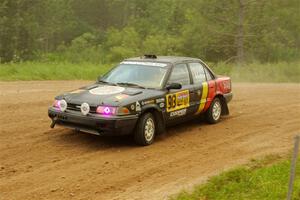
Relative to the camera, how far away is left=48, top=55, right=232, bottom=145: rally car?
837 cm

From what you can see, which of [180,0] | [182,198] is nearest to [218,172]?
[182,198]

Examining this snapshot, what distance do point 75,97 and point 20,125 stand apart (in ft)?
5.85

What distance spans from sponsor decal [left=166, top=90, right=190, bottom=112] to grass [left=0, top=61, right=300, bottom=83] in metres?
9.40

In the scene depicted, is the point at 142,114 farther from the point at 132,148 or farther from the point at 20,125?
the point at 20,125

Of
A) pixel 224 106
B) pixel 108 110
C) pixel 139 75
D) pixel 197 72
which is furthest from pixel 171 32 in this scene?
pixel 108 110

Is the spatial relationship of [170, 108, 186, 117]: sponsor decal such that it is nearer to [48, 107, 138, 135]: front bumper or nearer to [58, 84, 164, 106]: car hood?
[58, 84, 164, 106]: car hood

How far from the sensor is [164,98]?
9.23m

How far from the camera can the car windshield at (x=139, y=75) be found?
948 cm

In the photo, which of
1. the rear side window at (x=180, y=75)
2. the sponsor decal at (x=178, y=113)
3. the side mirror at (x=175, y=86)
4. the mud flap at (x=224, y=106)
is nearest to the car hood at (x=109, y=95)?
the side mirror at (x=175, y=86)

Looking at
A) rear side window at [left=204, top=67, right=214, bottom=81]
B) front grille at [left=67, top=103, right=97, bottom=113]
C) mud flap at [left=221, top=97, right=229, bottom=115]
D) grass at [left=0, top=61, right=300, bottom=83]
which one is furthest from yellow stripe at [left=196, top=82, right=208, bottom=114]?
grass at [left=0, top=61, right=300, bottom=83]

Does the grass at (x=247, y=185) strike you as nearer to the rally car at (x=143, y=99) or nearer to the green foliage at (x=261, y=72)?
the rally car at (x=143, y=99)

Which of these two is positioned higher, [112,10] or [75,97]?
[112,10]

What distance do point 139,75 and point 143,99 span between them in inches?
41.1

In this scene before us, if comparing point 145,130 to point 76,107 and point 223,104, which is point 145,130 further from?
point 223,104
